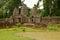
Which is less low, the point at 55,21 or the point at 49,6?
the point at 49,6

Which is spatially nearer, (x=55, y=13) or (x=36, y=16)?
(x=36, y=16)

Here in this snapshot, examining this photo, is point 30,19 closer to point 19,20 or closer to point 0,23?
point 19,20

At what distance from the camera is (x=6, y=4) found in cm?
5328

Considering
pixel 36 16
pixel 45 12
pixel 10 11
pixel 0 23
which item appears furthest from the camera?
pixel 10 11

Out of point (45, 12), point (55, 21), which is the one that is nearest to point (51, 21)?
point (55, 21)

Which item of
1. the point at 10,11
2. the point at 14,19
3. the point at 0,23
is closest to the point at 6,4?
the point at 10,11

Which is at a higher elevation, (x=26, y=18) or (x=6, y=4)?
(x=6, y=4)

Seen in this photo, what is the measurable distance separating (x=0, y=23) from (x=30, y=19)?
704 centimetres

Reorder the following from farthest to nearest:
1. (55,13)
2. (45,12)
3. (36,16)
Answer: (45,12), (55,13), (36,16)

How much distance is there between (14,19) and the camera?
44.0 meters

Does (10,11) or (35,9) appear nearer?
(35,9)

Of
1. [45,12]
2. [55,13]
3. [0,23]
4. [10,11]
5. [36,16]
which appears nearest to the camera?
[0,23]

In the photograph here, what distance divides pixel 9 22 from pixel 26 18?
13.6ft

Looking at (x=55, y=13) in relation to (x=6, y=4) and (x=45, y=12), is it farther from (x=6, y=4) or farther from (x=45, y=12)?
(x=6, y=4)
